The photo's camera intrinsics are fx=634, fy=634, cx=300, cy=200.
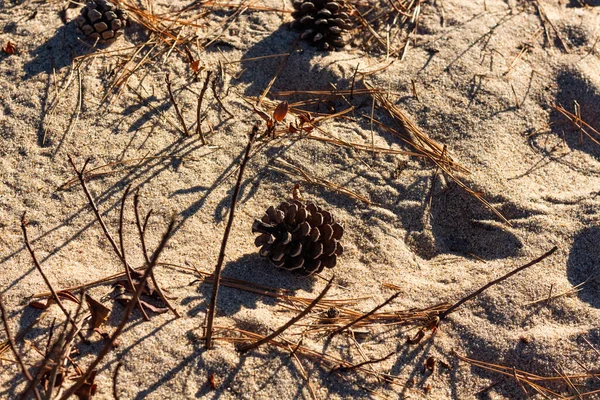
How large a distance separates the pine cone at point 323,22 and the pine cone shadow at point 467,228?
951 millimetres

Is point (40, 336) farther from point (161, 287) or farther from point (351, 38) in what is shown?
point (351, 38)

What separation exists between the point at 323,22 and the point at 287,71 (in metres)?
0.29

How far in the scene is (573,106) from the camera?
304 centimetres

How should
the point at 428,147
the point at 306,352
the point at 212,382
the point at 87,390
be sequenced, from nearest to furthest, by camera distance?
the point at 87,390 < the point at 212,382 < the point at 306,352 < the point at 428,147

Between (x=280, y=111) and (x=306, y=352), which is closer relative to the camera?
(x=306, y=352)

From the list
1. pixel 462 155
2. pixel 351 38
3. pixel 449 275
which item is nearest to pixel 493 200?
pixel 462 155

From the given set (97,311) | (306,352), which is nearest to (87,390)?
(97,311)

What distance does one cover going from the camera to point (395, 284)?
2312 mm

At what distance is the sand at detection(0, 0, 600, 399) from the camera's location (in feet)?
6.67

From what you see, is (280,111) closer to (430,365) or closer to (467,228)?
(467,228)

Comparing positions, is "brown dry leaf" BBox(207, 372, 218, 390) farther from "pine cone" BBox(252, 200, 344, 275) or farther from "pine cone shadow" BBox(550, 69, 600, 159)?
"pine cone shadow" BBox(550, 69, 600, 159)

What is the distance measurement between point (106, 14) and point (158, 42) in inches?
10.1

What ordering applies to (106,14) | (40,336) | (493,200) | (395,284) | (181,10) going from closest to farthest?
(40,336) < (395,284) < (493,200) < (106,14) < (181,10)

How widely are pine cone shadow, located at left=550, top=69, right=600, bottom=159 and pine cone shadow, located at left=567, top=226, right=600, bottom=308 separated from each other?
0.56m
